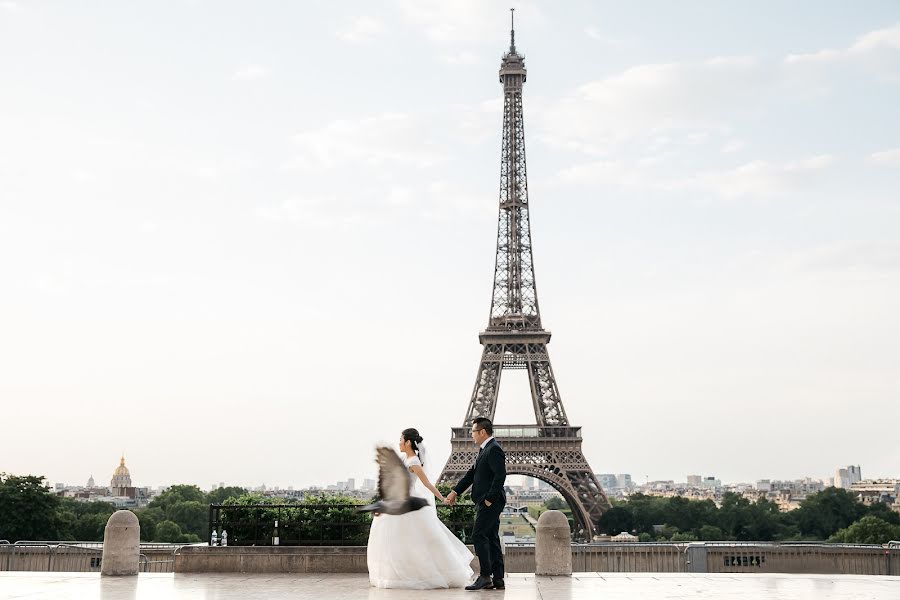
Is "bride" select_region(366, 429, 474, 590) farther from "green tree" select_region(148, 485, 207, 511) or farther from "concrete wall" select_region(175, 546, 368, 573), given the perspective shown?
"green tree" select_region(148, 485, 207, 511)

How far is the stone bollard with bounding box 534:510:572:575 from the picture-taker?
17891 mm

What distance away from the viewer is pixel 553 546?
1798 centimetres

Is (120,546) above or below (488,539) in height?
below

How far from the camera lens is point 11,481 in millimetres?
65188

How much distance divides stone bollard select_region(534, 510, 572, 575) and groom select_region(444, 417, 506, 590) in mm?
3960

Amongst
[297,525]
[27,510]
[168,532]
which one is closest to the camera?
[297,525]

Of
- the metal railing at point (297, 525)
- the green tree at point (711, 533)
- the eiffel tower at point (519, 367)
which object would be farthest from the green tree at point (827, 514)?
the metal railing at point (297, 525)

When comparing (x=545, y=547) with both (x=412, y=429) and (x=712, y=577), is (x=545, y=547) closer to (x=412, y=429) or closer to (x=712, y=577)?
(x=712, y=577)

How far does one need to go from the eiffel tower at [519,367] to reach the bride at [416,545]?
193ft

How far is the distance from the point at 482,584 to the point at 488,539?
0.74m

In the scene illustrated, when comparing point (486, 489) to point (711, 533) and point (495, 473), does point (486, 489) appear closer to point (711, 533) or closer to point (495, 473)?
point (495, 473)

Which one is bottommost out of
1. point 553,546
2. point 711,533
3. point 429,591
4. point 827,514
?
point 711,533

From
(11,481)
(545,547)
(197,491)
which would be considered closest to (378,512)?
(545,547)

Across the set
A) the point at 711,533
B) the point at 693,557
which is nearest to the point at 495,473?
the point at 693,557
